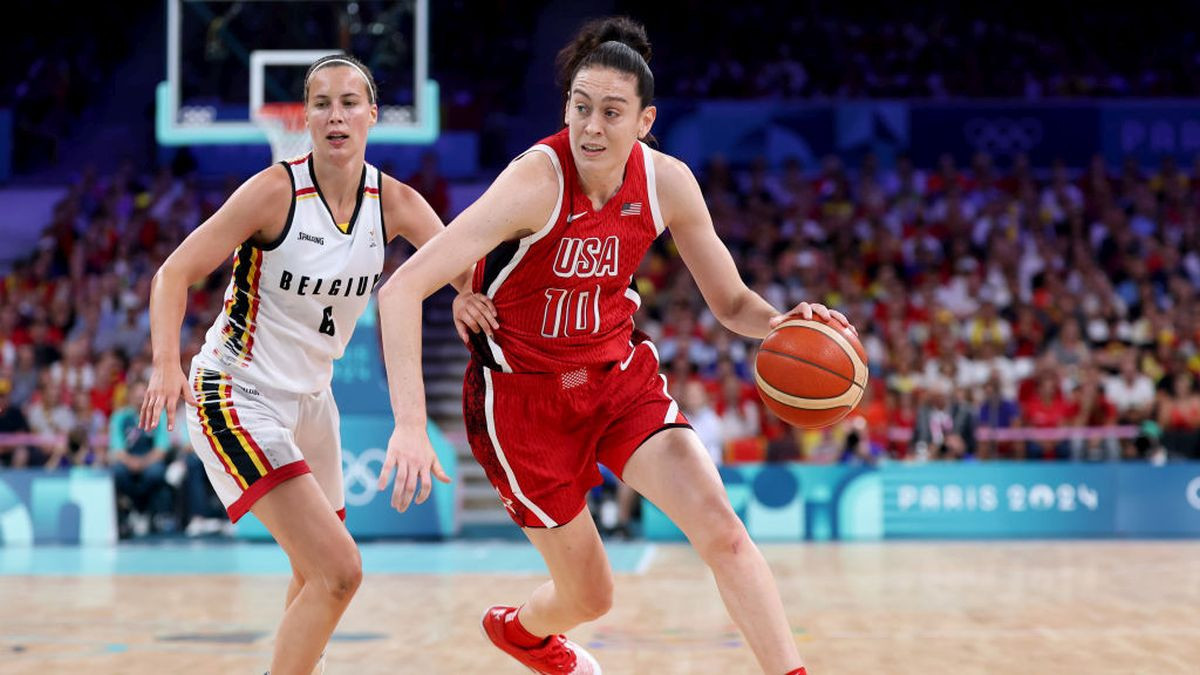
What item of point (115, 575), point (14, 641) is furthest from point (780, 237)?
point (14, 641)

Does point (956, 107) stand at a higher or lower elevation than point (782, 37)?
lower

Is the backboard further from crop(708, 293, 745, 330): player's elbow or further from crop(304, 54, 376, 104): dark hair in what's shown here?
crop(708, 293, 745, 330): player's elbow

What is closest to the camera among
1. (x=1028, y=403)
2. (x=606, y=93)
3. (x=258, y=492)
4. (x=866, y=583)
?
(x=606, y=93)

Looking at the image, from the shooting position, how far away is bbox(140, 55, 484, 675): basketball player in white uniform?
3.76 meters

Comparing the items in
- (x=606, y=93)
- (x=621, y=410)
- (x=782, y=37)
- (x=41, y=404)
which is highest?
(x=782, y=37)

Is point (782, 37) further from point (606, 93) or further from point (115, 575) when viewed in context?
point (606, 93)

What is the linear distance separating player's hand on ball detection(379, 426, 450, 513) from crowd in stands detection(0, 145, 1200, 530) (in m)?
7.91

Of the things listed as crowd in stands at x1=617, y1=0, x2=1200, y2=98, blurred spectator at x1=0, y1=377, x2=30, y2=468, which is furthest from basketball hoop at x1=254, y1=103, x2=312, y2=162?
crowd in stands at x1=617, y1=0, x2=1200, y2=98

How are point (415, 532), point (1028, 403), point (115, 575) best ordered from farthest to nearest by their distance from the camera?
point (1028, 403) → point (415, 532) → point (115, 575)

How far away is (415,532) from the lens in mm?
10766

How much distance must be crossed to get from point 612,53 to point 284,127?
643 cm

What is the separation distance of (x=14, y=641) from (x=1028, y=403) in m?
8.44

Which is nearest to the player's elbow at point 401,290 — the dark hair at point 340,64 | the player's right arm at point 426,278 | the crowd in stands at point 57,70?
the player's right arm at point 426,278

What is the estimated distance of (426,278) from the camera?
3.32m
